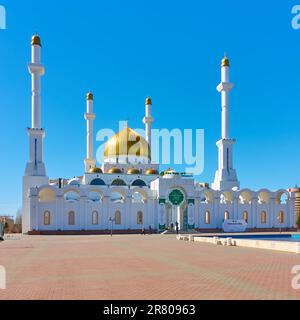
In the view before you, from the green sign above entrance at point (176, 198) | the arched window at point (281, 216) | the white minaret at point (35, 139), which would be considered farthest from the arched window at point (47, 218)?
the arched window at point (281, 216)

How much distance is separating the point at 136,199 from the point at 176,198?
4.87m

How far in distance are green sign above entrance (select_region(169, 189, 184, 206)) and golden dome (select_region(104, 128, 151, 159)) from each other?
1103 cm

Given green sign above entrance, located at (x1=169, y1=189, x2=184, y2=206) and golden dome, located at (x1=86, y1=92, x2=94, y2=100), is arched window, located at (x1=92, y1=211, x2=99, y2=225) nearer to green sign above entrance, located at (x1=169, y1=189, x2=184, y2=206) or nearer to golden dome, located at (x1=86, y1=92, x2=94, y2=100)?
green sign above entrance, located at (x1=169, y1=189, x2=184, y2=206)

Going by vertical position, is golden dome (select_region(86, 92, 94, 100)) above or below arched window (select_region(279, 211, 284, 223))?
above

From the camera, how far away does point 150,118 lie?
63156mm

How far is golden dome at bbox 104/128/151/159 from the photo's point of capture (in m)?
59.6

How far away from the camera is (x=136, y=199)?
171ft

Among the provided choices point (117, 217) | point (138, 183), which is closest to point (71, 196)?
point (117, 217)

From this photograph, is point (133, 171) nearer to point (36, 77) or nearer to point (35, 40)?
point (36, 77)

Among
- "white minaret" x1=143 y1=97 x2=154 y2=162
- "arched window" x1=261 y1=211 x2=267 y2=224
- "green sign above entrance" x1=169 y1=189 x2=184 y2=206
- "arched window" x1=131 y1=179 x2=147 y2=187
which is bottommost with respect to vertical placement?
"arched window" x1=261 y1=211 x2=267 y2=224

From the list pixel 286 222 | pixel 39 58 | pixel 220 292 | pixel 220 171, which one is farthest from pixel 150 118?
pixel 220 292

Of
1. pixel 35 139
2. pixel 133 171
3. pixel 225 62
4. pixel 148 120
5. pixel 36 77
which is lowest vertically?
pixel 133 171

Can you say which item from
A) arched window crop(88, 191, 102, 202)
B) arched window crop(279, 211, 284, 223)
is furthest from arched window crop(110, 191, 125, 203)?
arched window crop(279, 211, 284, 223)

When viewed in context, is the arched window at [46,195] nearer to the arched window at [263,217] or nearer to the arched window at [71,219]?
the arched window at [71,219]
